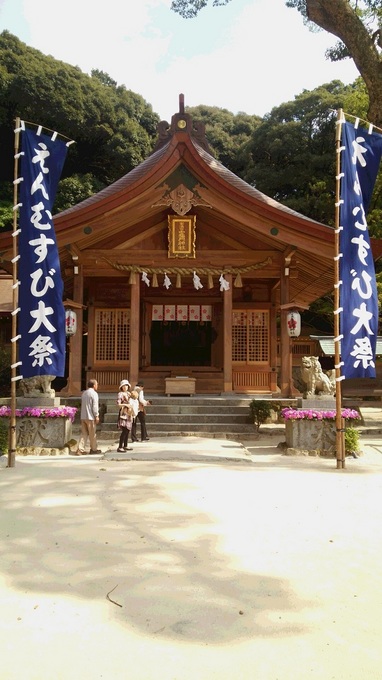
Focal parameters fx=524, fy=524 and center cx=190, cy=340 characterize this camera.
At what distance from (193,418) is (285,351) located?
138 inches

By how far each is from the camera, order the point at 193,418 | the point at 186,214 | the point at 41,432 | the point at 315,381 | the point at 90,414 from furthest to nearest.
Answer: the point at 186,214, the point at 193,418, the point at 315,381, the point at 41,432, the point at 90,414

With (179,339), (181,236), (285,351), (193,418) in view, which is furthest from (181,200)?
(193,418)

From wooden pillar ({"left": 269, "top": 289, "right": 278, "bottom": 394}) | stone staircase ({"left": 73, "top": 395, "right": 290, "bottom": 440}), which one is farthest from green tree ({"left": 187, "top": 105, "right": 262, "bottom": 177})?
stone staircase ({"left": 73, "top": 395, "right": 290, "bottom": 440})

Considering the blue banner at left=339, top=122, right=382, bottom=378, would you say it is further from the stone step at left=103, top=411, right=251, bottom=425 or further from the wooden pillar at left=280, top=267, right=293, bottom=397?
the wooden pillar at left=280, top=267, right=293, bottom=397

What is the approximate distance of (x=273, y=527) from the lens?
4820mm

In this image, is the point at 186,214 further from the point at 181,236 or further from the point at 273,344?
the point at 273,344

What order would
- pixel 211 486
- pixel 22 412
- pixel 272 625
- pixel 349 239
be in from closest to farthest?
pixel 272 625, pixel 211 486, pixel 349 239, pixel 22 412

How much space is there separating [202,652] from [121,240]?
43.1ft

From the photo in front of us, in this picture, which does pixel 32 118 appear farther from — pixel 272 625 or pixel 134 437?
pixel 272 625

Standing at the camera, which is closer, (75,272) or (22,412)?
(22,412)

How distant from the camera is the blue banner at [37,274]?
8.33 metres

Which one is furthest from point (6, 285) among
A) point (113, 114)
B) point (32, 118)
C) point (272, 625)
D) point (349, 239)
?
point (272, 625)

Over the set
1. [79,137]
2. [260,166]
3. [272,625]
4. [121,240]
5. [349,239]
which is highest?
[79,137]

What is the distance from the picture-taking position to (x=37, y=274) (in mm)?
8398
